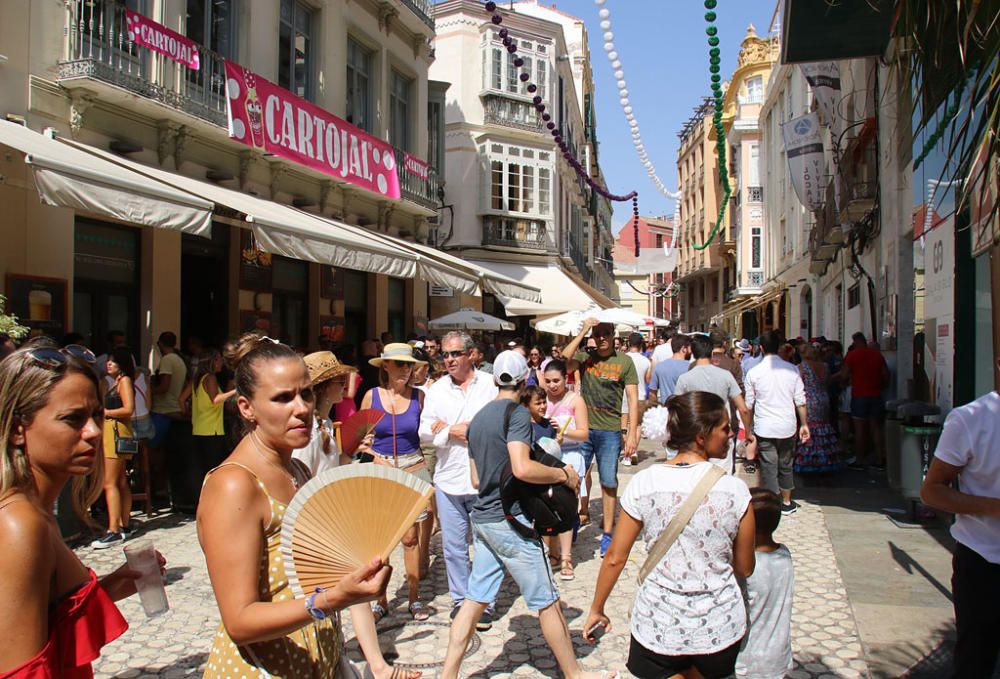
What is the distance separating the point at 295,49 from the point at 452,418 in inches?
442

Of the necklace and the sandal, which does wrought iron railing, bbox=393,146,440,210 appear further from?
the necklace

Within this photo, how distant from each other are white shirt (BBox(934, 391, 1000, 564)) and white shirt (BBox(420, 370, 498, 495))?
2.62 meters

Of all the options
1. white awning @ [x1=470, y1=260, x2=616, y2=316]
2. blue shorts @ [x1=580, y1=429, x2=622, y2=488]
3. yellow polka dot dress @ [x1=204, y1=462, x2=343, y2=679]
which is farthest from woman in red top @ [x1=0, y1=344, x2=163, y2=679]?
white awning @ [x1=470, y1=260, x2=616, y2=316]

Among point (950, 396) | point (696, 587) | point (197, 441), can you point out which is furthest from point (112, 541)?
point (950, 396)

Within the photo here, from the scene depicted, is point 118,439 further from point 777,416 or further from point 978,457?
point 978,457

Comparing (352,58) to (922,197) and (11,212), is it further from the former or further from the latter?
(922,197)

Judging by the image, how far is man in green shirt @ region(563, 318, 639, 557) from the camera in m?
6.76

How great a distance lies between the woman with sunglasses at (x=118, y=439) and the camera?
6.75m

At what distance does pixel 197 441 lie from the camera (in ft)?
25.7

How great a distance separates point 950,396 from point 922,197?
8.54 feet

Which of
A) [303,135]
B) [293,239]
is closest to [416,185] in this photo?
[303,135]

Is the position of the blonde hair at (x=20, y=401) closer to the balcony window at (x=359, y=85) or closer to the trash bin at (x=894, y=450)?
the trash bin at (x=894, y=450)

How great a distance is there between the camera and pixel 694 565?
2.87 m

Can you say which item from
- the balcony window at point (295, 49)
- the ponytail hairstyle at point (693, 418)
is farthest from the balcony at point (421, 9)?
the ponytail hairstyle at point (693, 418)
